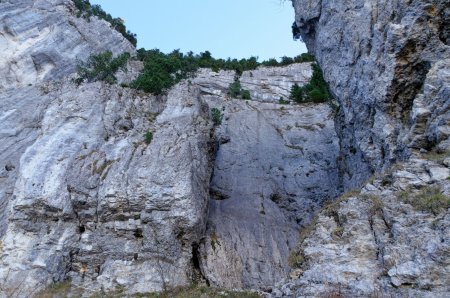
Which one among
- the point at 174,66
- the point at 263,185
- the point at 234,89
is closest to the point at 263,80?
A: the point at 234,89

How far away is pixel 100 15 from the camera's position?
4828cm

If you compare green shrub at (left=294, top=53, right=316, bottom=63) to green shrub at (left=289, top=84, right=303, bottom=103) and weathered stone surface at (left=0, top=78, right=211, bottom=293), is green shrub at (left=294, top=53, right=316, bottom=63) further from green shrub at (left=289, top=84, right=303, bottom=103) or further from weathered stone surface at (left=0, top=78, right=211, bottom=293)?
weathered stone surface at (left=0, top=78, right=211, bottom=293)

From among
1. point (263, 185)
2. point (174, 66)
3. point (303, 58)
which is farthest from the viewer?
point (303, 58)

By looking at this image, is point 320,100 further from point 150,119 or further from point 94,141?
point 94,141

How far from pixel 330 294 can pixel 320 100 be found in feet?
107

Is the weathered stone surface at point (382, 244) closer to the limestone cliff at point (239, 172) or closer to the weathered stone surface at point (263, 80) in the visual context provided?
the limestone cliff at point (239, 172)

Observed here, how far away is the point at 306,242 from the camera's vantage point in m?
13.8

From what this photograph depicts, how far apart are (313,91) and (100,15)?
73.8 ft

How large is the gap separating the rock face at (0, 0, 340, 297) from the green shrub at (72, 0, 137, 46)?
8.39 metres

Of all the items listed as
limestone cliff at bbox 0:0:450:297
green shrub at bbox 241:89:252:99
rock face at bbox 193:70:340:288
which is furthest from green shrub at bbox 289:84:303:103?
green shrub at bbox 241:89:252:99

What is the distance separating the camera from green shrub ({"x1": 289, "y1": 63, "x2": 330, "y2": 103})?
42.5 meters

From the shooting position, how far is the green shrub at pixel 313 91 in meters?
42.5

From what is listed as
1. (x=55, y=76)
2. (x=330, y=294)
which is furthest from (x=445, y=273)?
(x=55, y=76)

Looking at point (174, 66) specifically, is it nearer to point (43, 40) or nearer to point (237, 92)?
point (237, 92)
